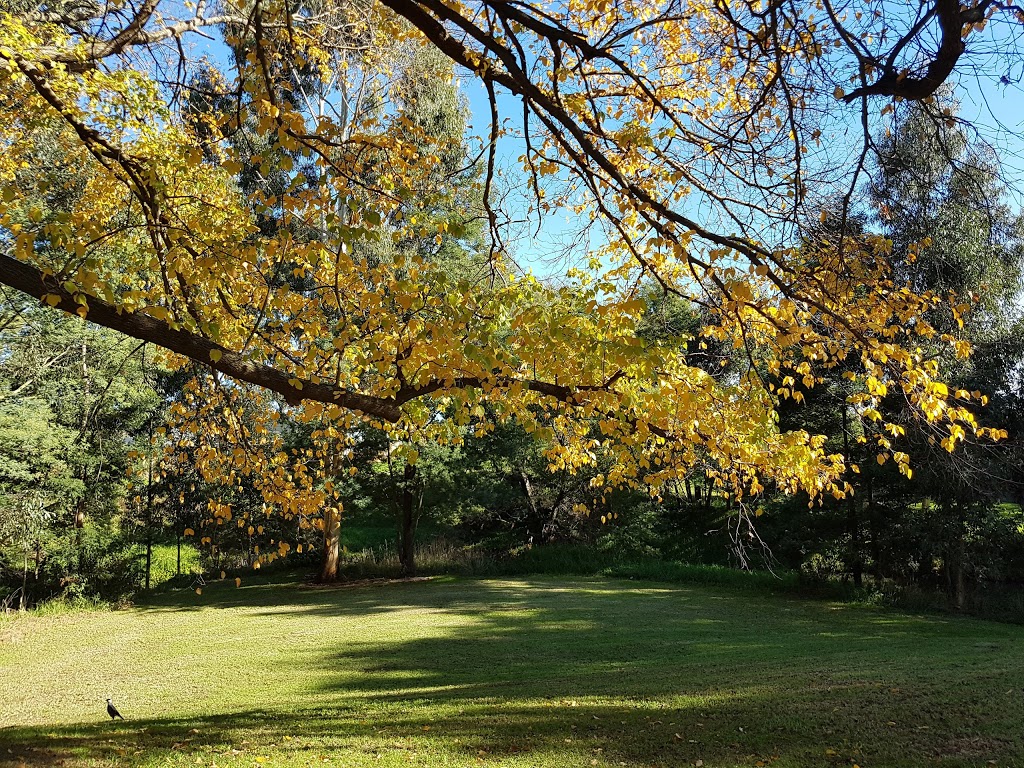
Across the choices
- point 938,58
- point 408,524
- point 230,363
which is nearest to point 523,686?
point 230,363

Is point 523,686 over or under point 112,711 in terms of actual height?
under

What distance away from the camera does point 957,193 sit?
3.41 metres

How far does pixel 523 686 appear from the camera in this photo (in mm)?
6273

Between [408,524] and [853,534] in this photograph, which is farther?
[408,524]

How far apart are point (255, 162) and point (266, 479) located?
311cm

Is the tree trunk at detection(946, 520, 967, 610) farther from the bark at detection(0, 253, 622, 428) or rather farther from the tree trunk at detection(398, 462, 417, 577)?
the tree trunk at detection(398, 462, 417, 577)

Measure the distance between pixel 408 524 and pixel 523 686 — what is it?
1256 cm

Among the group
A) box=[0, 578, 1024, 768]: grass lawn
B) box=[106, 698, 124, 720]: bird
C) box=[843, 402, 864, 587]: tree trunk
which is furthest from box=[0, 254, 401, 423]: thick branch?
box=[843, 402, 864, 587]: tree trunk

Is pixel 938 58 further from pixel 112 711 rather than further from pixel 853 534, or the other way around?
pixel 853 534

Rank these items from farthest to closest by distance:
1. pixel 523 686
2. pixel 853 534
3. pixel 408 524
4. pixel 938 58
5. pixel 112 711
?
pixel 408 524 → pixel 853 534 → pixel 523 686 → pixel 112 711 → pixel 938 58

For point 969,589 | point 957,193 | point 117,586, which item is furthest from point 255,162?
point 117,586

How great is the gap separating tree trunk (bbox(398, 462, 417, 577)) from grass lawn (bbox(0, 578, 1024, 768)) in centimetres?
522

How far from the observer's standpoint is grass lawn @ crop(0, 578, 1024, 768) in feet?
13.8

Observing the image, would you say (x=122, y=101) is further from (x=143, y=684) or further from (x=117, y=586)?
(x=117, y=586)
